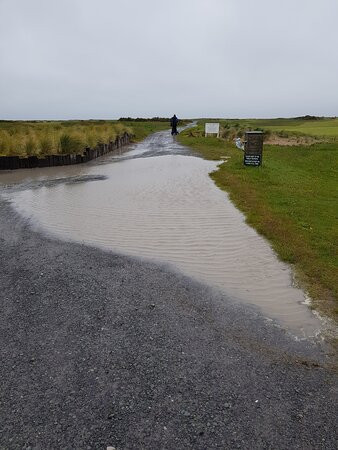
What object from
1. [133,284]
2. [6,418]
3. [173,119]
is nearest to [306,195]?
[133,284]

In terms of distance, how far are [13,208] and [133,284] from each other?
5.93 meters

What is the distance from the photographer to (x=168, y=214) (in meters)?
9.00

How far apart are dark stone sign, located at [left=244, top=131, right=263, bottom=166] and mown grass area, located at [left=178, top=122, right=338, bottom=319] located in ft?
1.20

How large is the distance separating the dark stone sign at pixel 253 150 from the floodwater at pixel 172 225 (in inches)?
78.5

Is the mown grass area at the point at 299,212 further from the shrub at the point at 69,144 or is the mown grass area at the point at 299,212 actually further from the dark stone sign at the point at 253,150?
the shrub at the point at 69,144

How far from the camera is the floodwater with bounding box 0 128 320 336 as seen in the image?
5.28 meters

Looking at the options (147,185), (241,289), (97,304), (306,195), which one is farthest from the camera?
(147,185)

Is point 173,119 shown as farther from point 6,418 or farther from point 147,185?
point 6,418

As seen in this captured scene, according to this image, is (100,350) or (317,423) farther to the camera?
(100,350)

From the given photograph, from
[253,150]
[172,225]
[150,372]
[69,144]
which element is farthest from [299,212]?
[69,144]

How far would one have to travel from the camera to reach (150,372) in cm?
346

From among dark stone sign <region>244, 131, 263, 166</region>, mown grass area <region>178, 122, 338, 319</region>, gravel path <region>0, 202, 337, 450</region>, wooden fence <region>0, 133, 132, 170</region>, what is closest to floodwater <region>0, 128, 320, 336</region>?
mown grass area <region>178, 122, 338, 319</region>

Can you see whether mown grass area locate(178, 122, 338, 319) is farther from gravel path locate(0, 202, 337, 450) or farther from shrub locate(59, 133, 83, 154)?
shrub locate(59, 133, 83, 154)

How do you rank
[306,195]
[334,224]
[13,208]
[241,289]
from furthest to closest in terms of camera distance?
[306,195] < [13,208] < [334,224] < [241,289]
